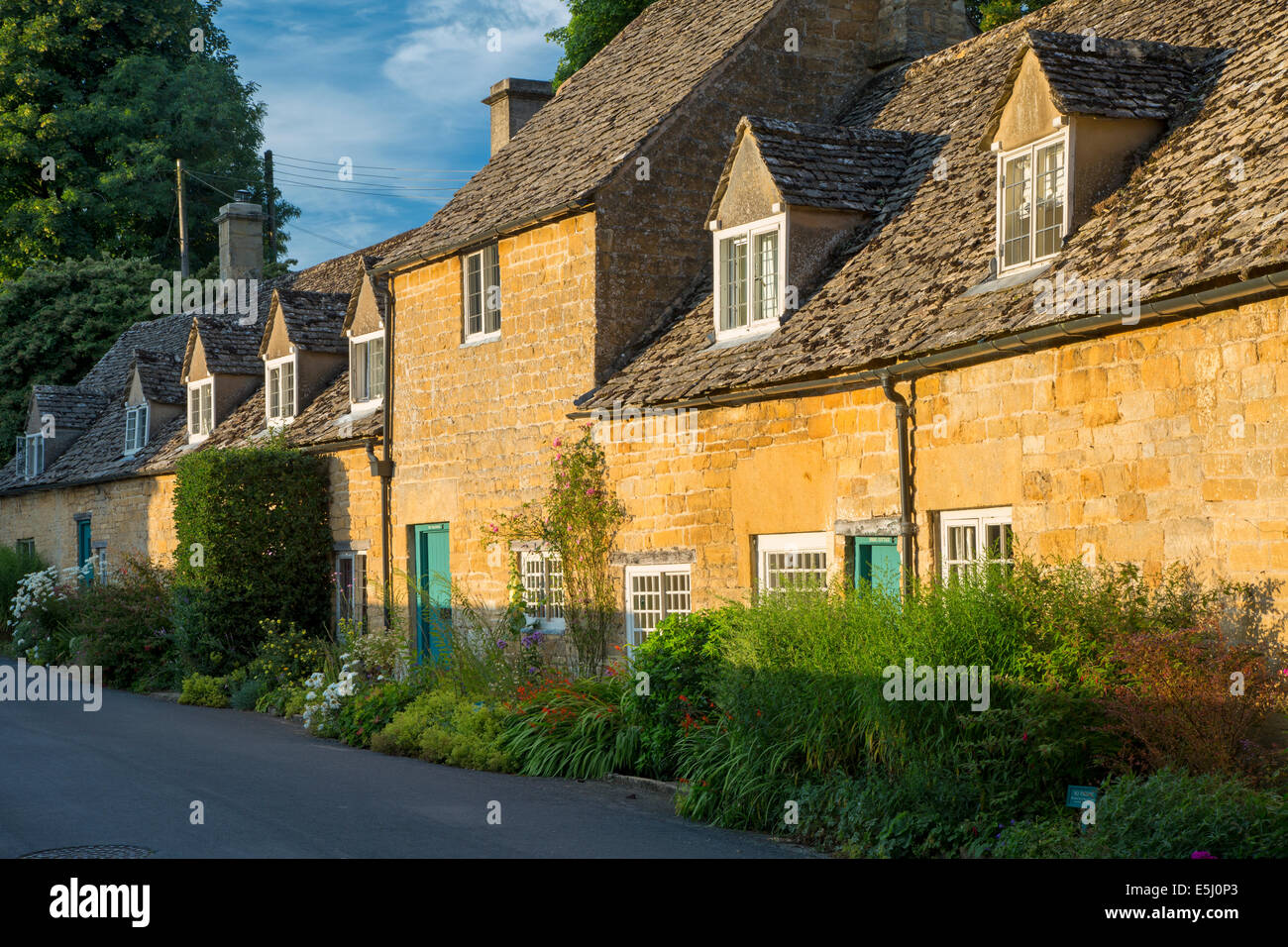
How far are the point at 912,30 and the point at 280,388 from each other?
12.7m

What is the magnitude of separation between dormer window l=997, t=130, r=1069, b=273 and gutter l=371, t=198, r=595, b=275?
5631 millimetres

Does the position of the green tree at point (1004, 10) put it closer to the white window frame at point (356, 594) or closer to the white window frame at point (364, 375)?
the white window frame at point (364, 375)

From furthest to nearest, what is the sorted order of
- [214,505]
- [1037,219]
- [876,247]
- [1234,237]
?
[214,505] → [876,247] → [1037,219] → [1234,237]

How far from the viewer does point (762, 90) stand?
18266mm

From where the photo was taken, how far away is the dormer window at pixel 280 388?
24.7 m

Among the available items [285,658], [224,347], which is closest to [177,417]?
[224,347]

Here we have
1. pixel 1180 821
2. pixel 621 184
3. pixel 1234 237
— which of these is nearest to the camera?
pixel 1180 821

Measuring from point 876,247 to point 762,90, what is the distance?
4682 mm

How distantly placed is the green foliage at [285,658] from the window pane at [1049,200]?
40.1ft

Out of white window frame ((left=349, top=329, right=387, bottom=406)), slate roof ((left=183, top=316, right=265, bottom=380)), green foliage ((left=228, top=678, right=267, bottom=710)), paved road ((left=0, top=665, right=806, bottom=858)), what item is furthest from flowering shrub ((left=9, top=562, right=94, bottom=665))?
paved road ((left=0, top=665, right=806, bottom=858))

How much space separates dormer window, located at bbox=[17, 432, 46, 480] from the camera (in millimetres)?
33875

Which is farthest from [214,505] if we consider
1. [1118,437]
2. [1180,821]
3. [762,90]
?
[1180,821]

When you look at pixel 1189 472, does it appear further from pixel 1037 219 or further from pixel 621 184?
pixel 621 184

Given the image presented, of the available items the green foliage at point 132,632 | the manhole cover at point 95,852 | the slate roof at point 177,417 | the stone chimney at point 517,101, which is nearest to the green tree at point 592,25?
the stone chimney at point 517,101
